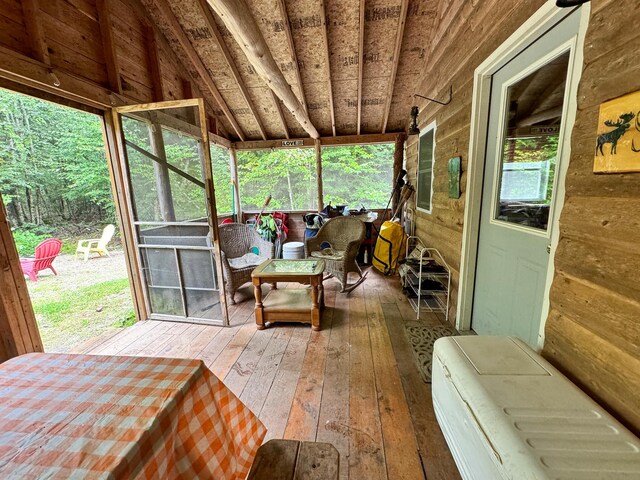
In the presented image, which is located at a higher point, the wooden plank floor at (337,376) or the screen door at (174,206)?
the screen door at (174,206)

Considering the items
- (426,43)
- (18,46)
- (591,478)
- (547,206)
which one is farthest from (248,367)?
(426,43)

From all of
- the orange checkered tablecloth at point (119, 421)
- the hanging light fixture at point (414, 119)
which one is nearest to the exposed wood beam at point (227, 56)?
the hanging light fixture at point (414, 119)

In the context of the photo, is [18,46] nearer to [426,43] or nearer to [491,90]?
[491,90]

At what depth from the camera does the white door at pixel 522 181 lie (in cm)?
138

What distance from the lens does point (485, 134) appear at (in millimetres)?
1963

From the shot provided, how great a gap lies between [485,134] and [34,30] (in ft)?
10.4

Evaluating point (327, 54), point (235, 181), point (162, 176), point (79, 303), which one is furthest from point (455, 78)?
point (79, 303)

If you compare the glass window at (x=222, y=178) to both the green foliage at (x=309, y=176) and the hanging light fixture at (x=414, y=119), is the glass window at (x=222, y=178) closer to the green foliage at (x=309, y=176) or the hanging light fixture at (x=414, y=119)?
the green foliage at (x=309, y=176)

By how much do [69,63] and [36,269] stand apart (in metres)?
3.93

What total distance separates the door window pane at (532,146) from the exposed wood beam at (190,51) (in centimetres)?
334

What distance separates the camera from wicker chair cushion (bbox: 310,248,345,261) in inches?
128

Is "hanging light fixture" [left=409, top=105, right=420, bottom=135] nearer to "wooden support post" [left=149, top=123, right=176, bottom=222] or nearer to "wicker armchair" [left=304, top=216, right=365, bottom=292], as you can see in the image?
"wicker armchair" [left=304, top=216, right=365, bottom=292]

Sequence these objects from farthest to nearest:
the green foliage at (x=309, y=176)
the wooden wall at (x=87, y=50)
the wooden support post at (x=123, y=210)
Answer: the green foliage at (x=309, y=176) → the wooden support post at (x=123, y=210) → the wooden wall at (x=87, y=50)

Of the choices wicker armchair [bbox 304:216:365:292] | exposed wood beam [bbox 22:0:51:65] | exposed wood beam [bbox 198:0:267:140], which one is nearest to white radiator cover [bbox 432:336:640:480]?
wicker armchair [bbox 304:216:365:292]
